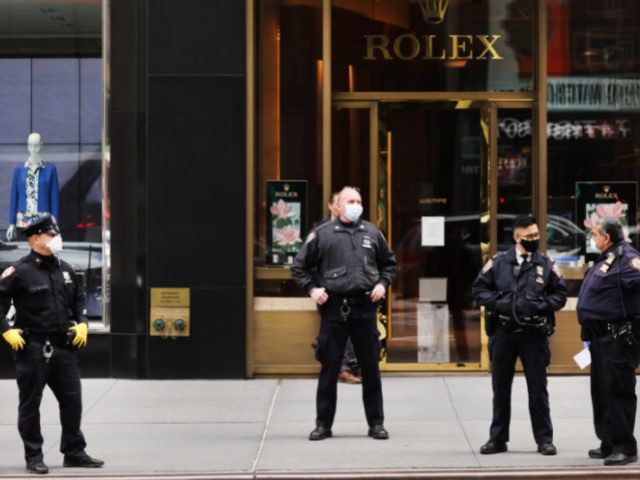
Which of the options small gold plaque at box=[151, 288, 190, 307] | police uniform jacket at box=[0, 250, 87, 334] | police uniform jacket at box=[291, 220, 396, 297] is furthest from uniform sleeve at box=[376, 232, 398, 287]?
small gold plaque at box=[151, 288, 190, 307]

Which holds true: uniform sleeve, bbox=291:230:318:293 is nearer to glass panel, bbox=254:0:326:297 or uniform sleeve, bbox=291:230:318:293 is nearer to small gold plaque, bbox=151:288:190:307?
glass panel, bbox=254:0:326:297

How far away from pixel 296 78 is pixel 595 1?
136 inches

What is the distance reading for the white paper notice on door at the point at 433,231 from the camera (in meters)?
12.4

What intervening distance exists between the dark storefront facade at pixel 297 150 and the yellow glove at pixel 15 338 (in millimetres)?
3987

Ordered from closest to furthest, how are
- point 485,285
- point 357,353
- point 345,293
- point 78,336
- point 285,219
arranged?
point 78,336 < point 485,285 < point 345,293 < point 357,353 < point 285,219

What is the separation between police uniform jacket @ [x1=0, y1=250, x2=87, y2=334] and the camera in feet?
27.3

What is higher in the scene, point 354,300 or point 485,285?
point 485,285

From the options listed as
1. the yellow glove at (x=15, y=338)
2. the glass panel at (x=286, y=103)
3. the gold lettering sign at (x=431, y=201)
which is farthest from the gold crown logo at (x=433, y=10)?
the yellow glove at (x=15, y=338)

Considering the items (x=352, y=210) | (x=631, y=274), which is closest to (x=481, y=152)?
(x=352, y=210)

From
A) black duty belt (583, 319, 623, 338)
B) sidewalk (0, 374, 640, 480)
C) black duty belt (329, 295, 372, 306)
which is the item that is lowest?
sidewalk (0, 374, 640, 480)

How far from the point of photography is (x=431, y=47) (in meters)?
12.5

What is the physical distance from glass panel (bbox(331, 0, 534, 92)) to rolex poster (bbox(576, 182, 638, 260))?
134cm

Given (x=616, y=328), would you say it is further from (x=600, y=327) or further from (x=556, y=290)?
(x=556, y=290)

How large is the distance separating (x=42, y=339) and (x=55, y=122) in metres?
4.89
